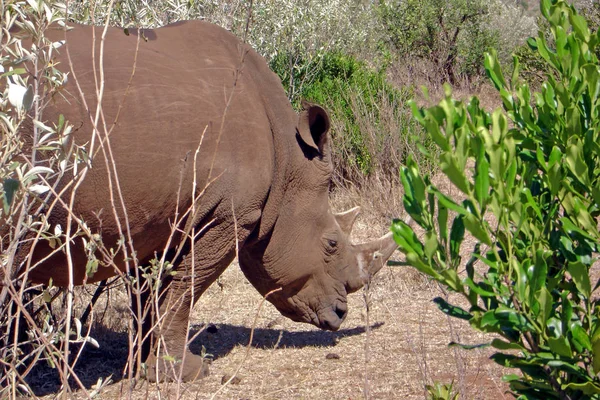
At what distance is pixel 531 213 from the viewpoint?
2570mm

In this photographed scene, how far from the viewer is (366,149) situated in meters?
10.8

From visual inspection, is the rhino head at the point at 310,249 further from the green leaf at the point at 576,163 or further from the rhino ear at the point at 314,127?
the green leaf at the point at 576,163

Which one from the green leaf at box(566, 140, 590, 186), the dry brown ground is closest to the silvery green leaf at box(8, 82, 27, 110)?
the green leaf at box(566, 140, 590, 186)

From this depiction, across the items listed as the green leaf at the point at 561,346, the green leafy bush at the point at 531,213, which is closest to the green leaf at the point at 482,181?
the green leafy bush at the point at 531,213

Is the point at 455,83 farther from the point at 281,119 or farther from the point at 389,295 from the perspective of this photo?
the point at 281,119

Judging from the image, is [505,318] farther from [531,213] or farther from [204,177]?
[204,177]

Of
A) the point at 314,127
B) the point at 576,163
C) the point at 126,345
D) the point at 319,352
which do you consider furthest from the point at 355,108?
the point at 576,163

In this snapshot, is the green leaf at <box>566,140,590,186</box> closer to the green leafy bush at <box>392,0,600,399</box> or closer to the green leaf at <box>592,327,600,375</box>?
the green leafy bush at <box>392,0,600,399</box>

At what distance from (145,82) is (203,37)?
0.94 metres

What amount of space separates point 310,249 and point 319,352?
891mm

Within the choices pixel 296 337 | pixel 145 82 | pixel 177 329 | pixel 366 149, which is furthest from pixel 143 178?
pixel 366 149

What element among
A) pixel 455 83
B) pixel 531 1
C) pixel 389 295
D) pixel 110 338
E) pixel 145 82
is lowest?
pixel 531 1

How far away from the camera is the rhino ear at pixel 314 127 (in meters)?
5.97

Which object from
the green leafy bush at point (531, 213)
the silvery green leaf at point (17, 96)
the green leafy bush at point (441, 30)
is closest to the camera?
the green leafy bush at point (531, 213)
